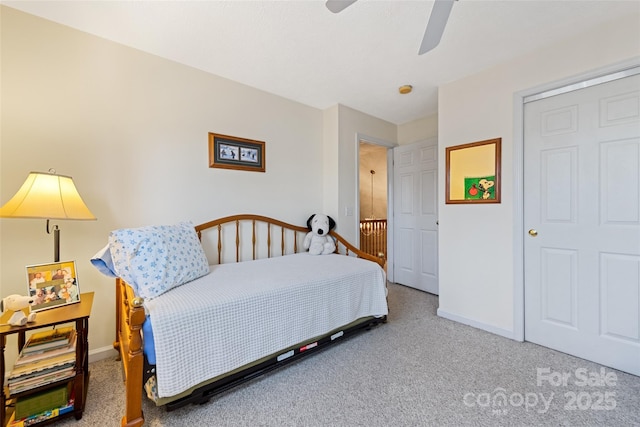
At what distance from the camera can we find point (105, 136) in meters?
1.88

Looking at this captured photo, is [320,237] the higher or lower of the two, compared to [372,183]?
lower

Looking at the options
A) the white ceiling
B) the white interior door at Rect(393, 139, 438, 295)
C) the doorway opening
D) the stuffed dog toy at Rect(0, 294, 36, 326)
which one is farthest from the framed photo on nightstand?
the doorway opening

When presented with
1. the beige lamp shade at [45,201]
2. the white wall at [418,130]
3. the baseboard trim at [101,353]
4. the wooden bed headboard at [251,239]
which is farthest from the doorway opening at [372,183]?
the beige lamp shade at [45,201]

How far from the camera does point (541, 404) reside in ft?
4.67

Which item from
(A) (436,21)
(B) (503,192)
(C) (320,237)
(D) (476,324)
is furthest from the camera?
(C) (320,237)

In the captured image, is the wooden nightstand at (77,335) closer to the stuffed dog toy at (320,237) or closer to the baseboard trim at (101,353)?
the baseboard trim at (101,353)

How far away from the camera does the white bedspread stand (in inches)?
49.6

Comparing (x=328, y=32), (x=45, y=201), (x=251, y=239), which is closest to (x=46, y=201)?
(x=45, y=201)

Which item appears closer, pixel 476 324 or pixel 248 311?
pixel 248 311

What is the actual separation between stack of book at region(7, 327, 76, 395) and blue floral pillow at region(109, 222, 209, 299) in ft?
1.34

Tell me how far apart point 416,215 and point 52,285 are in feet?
11.1

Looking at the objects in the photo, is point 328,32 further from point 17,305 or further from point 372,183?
point 372,183

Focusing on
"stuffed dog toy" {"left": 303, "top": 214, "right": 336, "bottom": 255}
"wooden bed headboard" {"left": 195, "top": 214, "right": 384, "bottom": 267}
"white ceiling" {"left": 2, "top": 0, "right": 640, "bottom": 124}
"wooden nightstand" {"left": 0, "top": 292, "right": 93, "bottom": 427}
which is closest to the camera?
"wooden nightstand" {"left": 0, "top": 292, "right": 93, "bottom": 427}

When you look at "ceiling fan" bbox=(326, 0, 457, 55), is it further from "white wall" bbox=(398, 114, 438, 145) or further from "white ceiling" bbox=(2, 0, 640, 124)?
"white wall" bbox=(398, 114, 438, 145)
